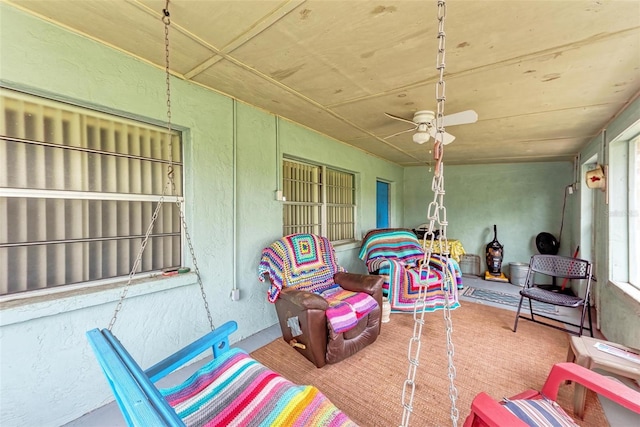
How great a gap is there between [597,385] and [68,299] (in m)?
2.98

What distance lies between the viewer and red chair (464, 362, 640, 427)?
1071mm

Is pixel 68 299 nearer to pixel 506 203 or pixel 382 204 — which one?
pixel 382 204

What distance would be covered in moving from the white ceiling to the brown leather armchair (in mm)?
1489

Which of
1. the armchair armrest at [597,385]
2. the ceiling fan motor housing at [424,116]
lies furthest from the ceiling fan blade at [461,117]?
the armchair armrest at [597,385]

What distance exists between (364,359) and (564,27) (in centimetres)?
264

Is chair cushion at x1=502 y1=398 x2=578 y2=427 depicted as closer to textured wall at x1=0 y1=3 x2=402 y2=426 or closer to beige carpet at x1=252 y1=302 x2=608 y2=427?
beige carpet at x1=252 y1=302 x2=608 y2=427

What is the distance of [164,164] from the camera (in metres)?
2.20

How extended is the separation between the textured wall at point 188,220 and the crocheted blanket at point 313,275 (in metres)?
0.27

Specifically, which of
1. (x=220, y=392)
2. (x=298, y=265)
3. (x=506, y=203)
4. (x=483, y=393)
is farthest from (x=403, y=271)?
(x=506, y=203)

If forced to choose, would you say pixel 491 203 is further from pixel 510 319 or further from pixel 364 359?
pixel 364 359

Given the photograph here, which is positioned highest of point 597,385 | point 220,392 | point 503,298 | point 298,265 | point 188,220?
point 188,220

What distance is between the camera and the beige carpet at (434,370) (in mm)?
1784

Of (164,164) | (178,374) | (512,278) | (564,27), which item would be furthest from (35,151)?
(512,278)

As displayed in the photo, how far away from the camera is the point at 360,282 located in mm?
2697
